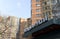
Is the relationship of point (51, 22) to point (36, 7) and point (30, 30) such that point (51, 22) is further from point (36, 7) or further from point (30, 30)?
point (36, 7)

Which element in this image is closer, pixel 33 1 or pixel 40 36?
pixel 40 36

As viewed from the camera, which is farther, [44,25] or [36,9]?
[36,9]

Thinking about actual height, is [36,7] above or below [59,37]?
above

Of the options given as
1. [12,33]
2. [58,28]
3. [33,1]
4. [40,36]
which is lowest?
[12,33]

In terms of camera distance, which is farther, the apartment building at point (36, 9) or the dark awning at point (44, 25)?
the apartment building at point (36, 9)

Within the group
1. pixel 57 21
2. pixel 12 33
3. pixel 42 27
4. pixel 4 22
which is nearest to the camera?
pixel 57 21

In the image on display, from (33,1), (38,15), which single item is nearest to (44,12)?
(38,15)

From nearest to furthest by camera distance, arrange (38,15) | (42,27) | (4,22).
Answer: (42,27) → (4,22) → (38,15)

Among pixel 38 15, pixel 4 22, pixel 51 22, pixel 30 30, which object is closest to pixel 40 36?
pixel 30 30

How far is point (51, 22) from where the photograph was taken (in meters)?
18.4

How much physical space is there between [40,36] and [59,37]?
518cm

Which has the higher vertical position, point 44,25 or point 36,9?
point 36,9

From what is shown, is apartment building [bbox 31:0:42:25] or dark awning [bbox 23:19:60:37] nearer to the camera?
dark awning [bbox 23:19:60:37]

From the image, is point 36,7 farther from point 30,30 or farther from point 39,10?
point 30,30
